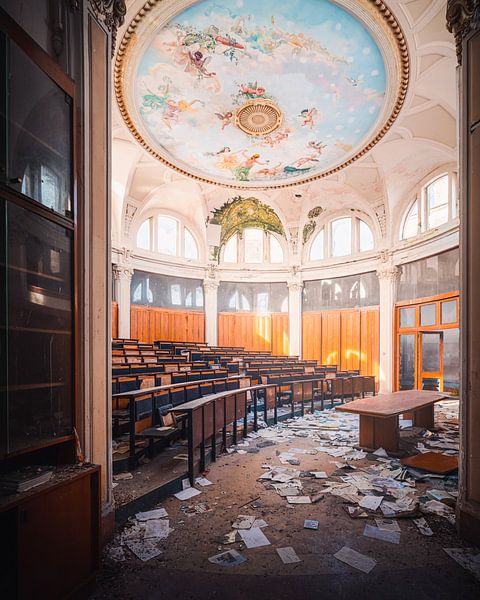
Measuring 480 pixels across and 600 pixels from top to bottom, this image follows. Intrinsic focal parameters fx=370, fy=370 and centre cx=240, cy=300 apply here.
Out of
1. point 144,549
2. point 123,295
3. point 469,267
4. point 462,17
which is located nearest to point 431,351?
point 123,295

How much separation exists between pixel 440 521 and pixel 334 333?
11492 millimetres

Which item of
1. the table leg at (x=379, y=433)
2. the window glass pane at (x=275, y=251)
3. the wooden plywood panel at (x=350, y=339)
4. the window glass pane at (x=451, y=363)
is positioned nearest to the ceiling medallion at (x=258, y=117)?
the window glass pane at (x=275, y=251)

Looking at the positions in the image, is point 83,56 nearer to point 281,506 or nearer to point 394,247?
point 281,506

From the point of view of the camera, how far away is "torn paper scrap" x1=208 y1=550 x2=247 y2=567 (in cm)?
284

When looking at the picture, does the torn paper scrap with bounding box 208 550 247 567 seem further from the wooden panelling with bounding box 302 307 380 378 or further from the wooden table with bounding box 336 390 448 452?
the wooden panelling with bounding box 302 307 380 378

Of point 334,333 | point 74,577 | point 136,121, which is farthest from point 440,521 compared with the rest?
point 334,333

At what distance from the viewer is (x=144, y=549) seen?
302 centimetres

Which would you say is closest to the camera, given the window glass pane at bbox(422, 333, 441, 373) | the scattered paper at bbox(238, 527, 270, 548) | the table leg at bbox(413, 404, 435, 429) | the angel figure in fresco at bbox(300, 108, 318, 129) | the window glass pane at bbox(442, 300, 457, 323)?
the scattered paper at bbox(238, 527, 270, 548)

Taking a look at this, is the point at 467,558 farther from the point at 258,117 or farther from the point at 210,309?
the point at 210,309

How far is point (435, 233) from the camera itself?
1055 cm

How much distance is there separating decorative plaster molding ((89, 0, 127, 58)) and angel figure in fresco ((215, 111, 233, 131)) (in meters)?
5.79

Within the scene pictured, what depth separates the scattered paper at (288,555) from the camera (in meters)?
2.87

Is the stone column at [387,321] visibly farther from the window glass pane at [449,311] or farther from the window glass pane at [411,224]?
the window glass pane at [449,311]

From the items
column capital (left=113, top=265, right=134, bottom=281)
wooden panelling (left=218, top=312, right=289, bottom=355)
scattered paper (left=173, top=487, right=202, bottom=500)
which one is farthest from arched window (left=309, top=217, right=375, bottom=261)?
scattered paper (left=173, top=487, right=202, bottom=500)
